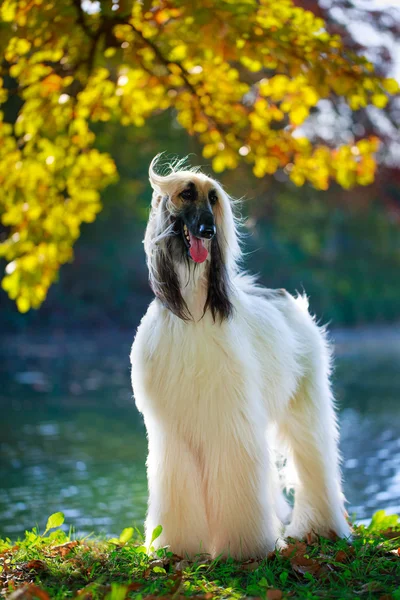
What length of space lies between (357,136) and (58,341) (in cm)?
924

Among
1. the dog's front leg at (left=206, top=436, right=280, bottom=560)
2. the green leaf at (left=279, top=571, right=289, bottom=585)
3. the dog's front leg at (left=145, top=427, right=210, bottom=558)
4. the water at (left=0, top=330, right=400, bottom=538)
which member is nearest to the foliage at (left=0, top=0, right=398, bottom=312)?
the water at (left=0, top=330, right=400, bottom=538)

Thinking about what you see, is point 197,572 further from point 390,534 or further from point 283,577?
point 390,534

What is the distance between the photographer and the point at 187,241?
11.6ft

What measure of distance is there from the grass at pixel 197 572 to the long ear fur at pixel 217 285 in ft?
3.44

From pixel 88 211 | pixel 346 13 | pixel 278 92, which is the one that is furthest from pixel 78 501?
pixel 346 13

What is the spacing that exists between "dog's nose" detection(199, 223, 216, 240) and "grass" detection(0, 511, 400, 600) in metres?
1.37

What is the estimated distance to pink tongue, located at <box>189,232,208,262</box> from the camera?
3504 mm

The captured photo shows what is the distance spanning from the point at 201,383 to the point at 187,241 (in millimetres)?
634

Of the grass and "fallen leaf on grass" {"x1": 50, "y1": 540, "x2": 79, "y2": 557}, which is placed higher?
the grass

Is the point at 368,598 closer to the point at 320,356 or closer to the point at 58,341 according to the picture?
the point at 320,356

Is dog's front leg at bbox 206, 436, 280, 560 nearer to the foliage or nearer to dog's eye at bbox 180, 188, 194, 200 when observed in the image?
dog's eye at bbox 180, 188, 194, 200

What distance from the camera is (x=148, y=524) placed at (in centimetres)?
392

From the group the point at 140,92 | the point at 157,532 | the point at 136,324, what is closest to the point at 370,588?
the point at 157,532

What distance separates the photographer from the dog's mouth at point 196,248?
3504mm
